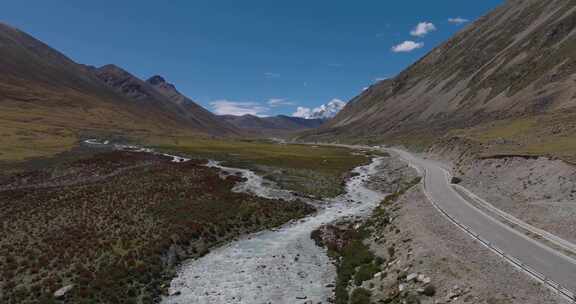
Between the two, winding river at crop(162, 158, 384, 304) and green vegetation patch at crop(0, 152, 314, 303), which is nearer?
winding river at crop(162, 158, 384, 304)

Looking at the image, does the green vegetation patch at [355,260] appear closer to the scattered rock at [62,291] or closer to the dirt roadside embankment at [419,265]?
the dirt roadside embankment at [419,265]

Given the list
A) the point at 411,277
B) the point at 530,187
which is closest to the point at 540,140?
the point at 530,187

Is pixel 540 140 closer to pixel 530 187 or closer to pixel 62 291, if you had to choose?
pixel 530 187

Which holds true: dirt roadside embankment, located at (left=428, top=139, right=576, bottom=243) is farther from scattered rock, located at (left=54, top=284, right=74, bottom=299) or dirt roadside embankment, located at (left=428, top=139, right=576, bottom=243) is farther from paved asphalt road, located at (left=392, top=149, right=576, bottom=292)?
scattered rock, located at (left=54, top=284, right=74, bottom=299)

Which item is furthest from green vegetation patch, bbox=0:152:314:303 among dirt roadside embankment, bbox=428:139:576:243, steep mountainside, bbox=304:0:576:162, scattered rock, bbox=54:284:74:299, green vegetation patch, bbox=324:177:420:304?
steep mountainside, bbox=304:0:576:162

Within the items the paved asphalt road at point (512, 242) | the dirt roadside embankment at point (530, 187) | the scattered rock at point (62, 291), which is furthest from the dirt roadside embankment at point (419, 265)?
the scattered rock at point (62, 291)

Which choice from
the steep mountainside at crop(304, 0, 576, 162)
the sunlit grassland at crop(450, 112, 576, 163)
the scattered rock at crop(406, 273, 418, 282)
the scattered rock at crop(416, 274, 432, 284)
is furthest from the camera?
the steep mountainside at crop(304, 0, 576, 162)

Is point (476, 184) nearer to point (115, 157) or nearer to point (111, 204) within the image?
point (111, 204)

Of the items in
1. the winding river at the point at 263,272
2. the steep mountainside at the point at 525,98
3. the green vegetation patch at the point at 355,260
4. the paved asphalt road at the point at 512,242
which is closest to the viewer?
the paved asphalt road at the point at 512,242

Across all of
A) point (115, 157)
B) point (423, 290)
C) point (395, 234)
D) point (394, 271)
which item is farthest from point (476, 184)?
point (115, 157)
